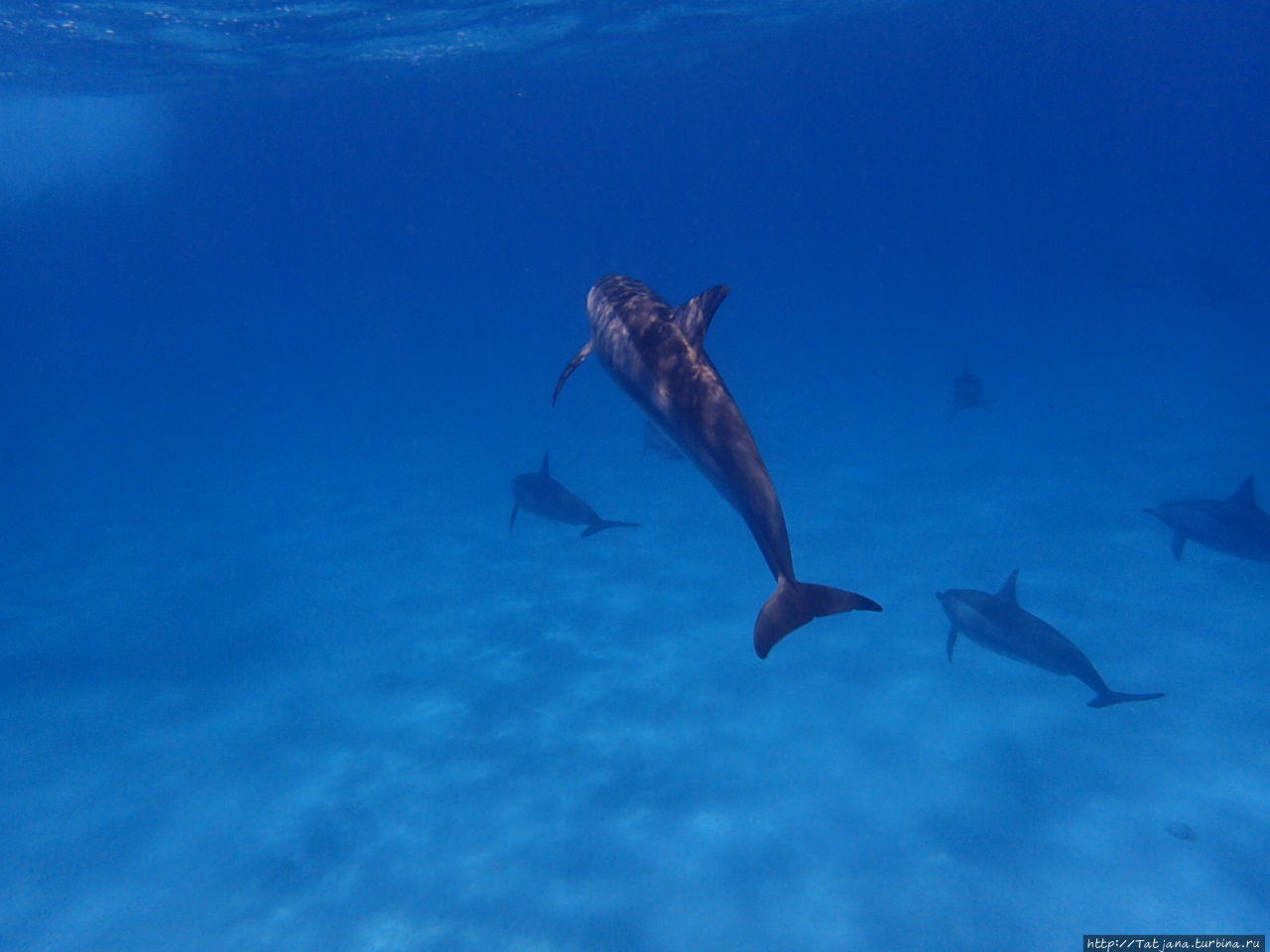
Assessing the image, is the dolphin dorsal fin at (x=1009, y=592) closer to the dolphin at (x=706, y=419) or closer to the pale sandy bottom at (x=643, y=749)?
the pale sandy bottom at (x=643, y=749)

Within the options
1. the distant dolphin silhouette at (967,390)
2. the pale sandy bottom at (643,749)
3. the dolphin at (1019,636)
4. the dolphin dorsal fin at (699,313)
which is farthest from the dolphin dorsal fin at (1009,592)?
the distant dolphin silhouette at (967,390)

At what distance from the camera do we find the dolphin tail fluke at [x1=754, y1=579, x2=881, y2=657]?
3.26 meters

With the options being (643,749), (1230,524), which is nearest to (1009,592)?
(1230,524)

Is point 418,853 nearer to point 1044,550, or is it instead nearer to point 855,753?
point 855,753

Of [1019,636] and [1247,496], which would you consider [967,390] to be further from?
[1019,636]

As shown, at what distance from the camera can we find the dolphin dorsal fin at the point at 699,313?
12.6ft

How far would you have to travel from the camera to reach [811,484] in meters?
17.5

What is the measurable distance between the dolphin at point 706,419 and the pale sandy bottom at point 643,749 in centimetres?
395

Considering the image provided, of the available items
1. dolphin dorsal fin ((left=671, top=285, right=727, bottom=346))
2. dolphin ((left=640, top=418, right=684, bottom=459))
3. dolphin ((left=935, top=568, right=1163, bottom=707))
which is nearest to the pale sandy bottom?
dolphin ((left=935, top=568, right=1163, bottom=707))

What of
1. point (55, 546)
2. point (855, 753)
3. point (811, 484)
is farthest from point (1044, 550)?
point (55, 546)

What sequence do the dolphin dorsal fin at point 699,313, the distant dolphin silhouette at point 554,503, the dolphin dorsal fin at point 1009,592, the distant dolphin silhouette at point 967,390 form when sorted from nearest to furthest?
1. the dolphin dorsal fin at point 699,313
2. the dolphin dorsal fin at point 1009,592
3. the distant dolphin silhouette at point 554,503
4. the distant dolphin silhouette at point 967,390

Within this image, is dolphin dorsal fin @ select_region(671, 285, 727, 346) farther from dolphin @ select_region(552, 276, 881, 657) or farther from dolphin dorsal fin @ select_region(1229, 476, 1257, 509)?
dolphin dorsal fin @ select_region(1229, 476, 1257, 509)

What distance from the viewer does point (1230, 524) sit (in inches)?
363

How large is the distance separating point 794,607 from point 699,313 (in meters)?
1.71
